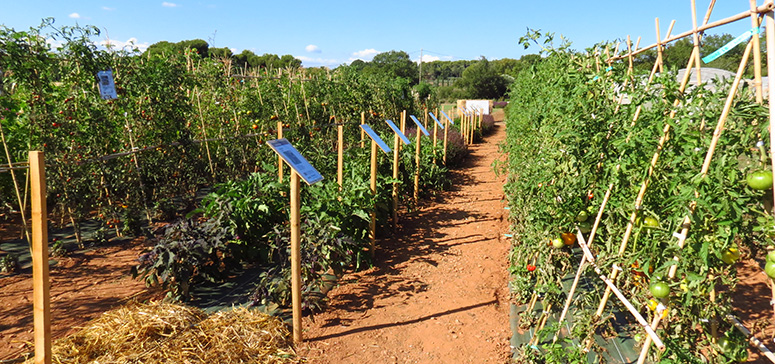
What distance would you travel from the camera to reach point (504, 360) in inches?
116

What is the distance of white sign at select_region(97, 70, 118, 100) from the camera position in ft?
14.9

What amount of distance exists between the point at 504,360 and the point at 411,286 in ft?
4.00

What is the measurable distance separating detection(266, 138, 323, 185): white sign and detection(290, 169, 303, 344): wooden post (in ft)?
0.16

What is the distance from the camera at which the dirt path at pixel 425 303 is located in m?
3.04

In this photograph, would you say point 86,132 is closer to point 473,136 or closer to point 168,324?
point 168,324

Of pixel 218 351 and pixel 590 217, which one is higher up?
pixel 590 217

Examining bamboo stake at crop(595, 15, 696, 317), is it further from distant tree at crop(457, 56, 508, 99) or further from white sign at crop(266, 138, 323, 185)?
distant tree at crop(457, 56, 508, 99)

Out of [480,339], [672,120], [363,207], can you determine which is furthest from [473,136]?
[672,120]

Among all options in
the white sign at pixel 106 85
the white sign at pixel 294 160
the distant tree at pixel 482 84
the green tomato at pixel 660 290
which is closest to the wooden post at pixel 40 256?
the white sign at pixel 294 160

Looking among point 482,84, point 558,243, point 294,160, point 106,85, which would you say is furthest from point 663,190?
point 482,84

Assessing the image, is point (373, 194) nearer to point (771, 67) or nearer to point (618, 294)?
point (618, 294)

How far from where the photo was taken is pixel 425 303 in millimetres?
3711

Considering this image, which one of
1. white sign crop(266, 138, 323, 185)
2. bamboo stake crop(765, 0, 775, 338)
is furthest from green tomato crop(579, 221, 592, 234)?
white sign crop(266, 138, 323, 185)

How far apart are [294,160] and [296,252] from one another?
0.58 metres
